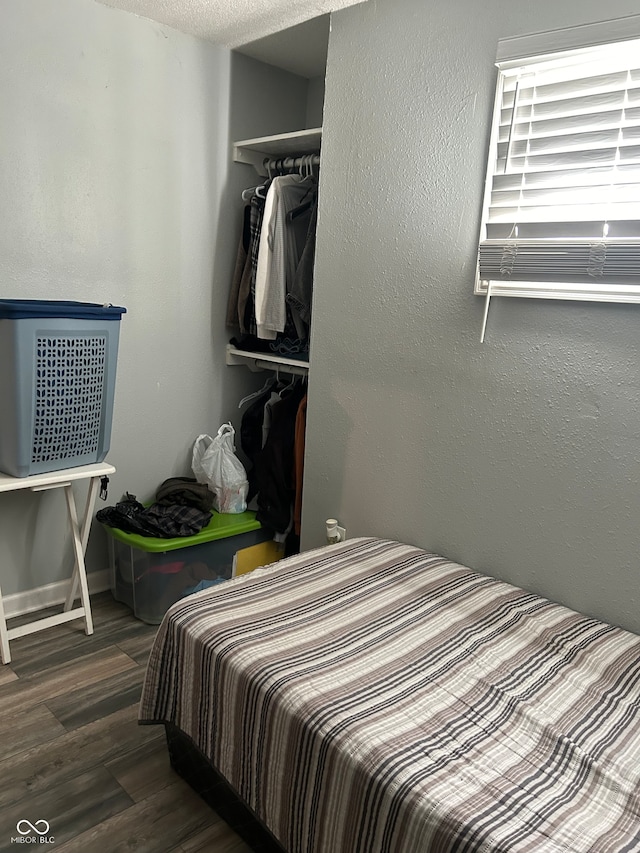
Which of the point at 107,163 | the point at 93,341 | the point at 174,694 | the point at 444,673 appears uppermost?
the point at 107,163

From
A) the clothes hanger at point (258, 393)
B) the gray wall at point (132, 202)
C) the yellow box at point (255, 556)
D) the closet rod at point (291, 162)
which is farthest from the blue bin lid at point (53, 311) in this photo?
the yellow box at point (255, 556)

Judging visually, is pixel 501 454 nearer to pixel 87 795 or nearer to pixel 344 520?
pixel 344 520

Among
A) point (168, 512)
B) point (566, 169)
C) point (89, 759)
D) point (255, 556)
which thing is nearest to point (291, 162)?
point (566, 169)

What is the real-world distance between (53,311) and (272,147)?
1.37m

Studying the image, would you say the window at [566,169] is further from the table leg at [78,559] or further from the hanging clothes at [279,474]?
the table leg at [78,559]

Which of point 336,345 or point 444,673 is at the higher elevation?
point 336,345

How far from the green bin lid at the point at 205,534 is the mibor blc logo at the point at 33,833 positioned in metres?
1.02

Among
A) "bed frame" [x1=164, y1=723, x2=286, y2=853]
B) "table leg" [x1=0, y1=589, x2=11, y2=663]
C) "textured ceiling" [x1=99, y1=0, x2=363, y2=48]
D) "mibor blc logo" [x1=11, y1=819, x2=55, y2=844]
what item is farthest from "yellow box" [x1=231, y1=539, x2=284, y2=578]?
"textured ceiling" [x1=99, y1=0, x2=363, y2=48]

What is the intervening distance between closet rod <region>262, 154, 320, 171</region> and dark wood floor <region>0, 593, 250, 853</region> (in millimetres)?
2104

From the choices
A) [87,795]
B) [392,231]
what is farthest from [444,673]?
[392,231]

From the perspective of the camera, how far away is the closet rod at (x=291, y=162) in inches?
109

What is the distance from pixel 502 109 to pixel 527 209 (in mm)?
321

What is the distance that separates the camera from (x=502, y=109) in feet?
6.41

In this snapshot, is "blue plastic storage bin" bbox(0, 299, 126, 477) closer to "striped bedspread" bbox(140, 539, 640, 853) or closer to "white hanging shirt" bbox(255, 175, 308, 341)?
"white hanging shirt" bbox(255, 175, 308, 341)
